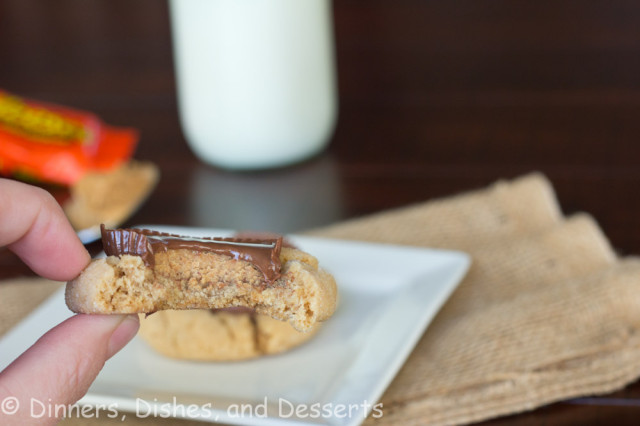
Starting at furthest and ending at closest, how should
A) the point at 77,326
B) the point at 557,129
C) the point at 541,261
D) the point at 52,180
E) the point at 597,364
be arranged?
the point at 557,129 → the point at 52,180 → the point at 541,261 → the point at 597,364 → the point at 77,326

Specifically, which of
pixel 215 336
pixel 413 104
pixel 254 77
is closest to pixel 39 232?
pixel 215 336

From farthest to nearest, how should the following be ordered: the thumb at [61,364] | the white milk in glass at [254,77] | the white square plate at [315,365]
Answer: the white milk in glass at [254,77] → the white square plate at [315,365] → the thumb at [61,364]

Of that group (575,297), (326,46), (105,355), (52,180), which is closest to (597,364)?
(575,297)

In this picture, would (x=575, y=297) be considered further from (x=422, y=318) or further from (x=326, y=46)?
(x=326, y=46)

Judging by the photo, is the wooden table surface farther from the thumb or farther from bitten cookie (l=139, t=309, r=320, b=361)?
the thumb

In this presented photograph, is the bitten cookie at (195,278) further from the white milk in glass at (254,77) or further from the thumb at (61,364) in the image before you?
the white milk in glass at (254,77)

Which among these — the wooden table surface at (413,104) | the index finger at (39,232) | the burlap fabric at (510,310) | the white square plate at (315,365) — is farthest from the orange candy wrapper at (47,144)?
the index finger at (39,232)

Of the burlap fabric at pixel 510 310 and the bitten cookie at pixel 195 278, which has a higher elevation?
the bitten cookie at pixel 195 278
